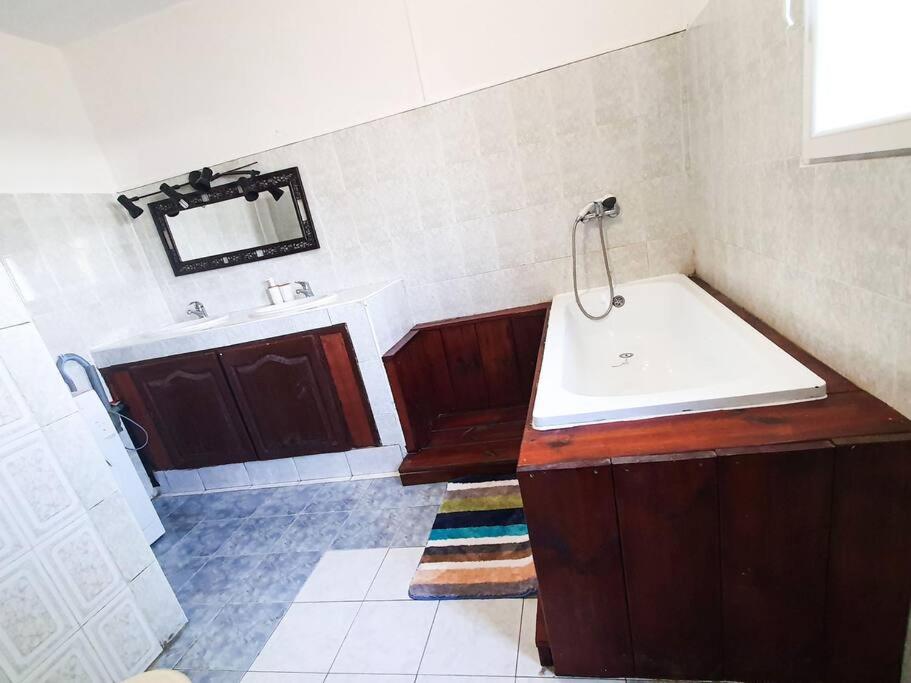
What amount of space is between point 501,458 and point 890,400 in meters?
1.39

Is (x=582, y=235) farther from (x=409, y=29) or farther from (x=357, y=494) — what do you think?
(x=357, y=494)

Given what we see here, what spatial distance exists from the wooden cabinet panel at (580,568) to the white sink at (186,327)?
82.1 inches

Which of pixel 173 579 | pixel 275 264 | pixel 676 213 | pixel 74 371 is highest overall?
pixel 275 264

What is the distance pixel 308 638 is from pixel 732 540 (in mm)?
1337

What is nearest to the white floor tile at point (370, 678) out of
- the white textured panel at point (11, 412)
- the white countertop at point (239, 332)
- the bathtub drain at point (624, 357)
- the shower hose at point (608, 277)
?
the white textured panel at point (11, 412)

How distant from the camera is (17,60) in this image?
218 centimetres

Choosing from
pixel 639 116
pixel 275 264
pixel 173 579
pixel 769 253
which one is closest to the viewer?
pixel 769 253

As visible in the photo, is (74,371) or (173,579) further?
(74,371)

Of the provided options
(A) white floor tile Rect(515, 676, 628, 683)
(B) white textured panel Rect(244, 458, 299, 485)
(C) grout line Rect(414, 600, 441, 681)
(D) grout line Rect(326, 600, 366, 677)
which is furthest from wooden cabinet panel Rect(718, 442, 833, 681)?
(B) white textured panel Rect(244, 458, 299, 485)

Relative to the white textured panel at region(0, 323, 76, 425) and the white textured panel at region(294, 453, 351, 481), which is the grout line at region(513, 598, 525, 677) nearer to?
the white textured panel at region(294, 453, 351, 481)

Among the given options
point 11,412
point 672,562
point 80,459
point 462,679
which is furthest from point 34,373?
point 672,562

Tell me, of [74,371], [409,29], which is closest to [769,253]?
[409,29]

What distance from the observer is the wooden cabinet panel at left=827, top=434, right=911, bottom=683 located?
2.67 feet

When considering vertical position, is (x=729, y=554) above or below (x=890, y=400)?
below
